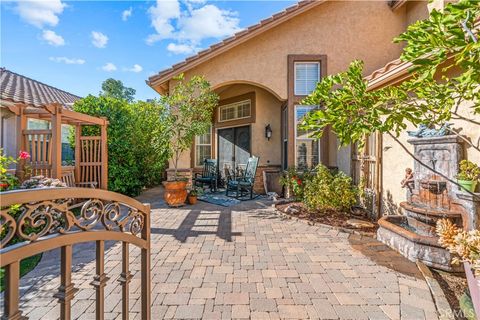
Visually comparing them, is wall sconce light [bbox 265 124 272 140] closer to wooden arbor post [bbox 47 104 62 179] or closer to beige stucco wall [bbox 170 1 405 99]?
beige stucco wall [bbox 170 1 405 99]

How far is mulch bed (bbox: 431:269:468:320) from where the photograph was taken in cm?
217

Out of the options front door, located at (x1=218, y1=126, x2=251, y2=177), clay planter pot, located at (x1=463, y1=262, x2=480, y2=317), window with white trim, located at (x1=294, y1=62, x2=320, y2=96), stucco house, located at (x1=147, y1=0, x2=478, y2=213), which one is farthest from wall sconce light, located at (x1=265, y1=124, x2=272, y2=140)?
clay planter pot, located at (x1=463, y1=262, x2=480, y2=317)

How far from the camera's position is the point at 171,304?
221 centimetres

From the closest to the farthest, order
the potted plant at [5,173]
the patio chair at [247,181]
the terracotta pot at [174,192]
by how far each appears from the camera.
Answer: the potted plant at [5,173], the terracotta pot at [174,192], the patio chair at [247,181]

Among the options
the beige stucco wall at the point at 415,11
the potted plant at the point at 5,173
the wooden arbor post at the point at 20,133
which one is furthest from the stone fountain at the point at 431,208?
the wooden arbor post at the point at 20,133

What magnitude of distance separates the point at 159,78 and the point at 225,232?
464cm

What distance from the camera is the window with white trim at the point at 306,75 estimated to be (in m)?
6.83

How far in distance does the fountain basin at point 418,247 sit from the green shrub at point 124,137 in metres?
4.86

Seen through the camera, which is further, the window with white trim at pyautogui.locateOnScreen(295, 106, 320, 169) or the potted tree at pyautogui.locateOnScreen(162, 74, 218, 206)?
the window with white trim at pyautogui.locateOnScreen(295, 106, 320, 169)

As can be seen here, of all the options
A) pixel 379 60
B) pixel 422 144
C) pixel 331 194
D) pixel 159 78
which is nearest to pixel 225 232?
pixel 331 194

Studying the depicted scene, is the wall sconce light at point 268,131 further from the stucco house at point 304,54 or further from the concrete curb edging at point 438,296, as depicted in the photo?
the concrete curb edging at point 438,296

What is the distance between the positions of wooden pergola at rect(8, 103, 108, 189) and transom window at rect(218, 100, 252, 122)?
167 inches

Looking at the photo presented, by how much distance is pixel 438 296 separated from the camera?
7.42ft

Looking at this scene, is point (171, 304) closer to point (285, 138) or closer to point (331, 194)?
point (331, 194)
